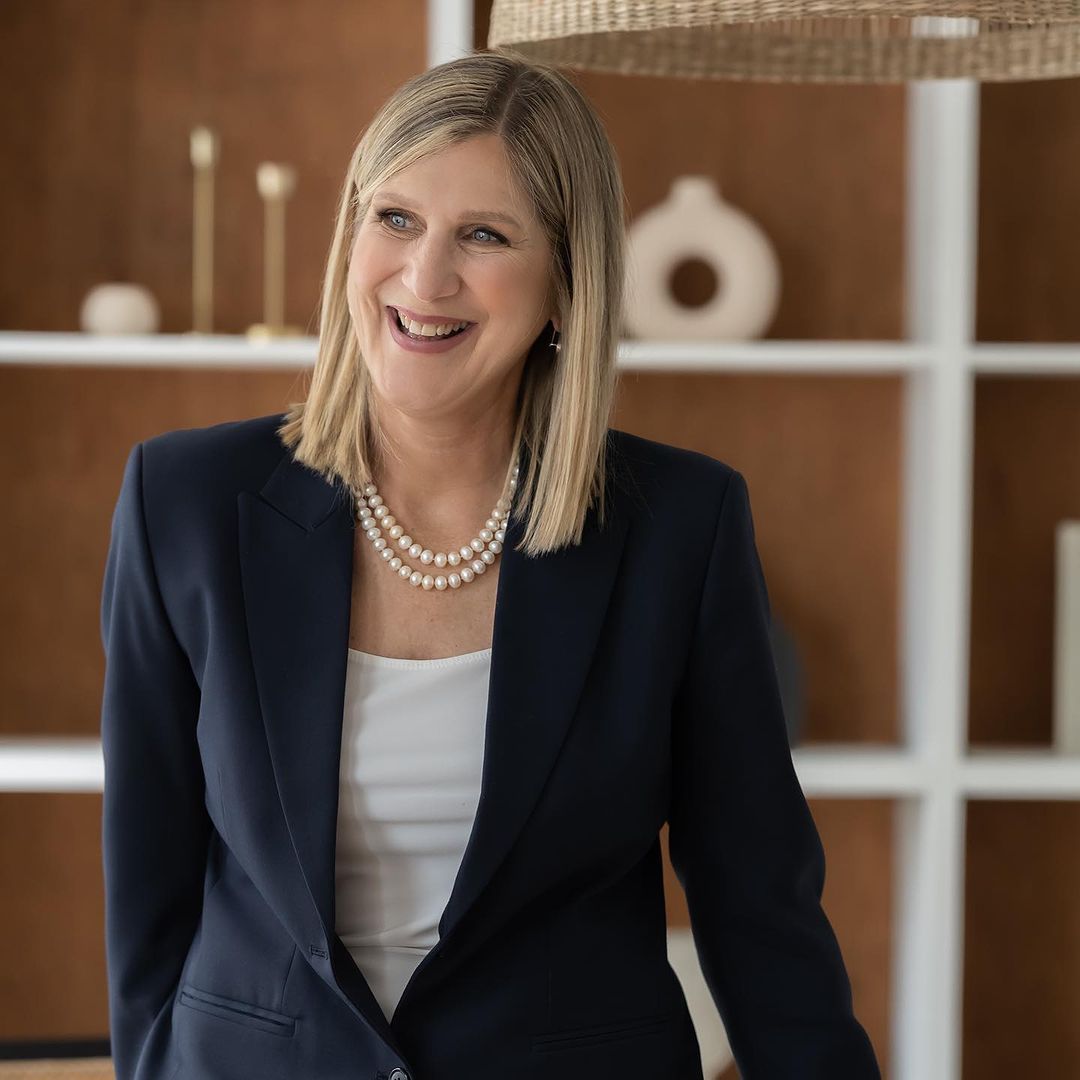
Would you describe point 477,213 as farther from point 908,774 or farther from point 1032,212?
point 1032,212

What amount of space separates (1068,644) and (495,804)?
1.77m

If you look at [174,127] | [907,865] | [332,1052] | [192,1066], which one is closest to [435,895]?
[332,1052]

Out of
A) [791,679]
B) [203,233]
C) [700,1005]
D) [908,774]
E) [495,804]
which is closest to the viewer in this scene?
[495,804]

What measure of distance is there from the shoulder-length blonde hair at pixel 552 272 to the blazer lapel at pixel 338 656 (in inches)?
1.4

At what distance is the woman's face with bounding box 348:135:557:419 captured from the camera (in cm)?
127

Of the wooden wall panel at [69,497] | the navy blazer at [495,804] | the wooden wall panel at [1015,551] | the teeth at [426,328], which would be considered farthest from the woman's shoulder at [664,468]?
the wooden wall panel at [1015,551]

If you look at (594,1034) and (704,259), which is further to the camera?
(704,259)

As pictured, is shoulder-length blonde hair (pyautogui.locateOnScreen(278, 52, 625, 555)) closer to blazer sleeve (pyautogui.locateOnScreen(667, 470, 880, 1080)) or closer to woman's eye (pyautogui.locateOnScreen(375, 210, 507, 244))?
woman's eye (pyautogui.locateOnScreen(375, 210, 507, 244))

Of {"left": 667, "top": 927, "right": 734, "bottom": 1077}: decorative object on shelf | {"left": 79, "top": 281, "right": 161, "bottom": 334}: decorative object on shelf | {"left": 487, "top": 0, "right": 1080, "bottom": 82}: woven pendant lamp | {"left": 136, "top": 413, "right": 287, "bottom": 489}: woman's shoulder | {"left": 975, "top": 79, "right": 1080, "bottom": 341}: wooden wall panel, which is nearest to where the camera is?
{"left": 487, "top": 0, "right": 1080, "bottom": 82}: woven pendant lamp

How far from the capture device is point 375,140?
1312 millimetres

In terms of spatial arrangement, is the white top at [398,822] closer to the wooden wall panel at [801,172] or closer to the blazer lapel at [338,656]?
the blazer lapel at [338,656]

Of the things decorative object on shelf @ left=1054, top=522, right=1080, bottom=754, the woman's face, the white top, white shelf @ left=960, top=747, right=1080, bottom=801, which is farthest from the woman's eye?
decorative object on shelf @ left=1054, top=522, right=1080, bottom=754

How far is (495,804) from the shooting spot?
1.22 meters

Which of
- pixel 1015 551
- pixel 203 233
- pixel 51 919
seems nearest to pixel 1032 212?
pixel 1015 551
